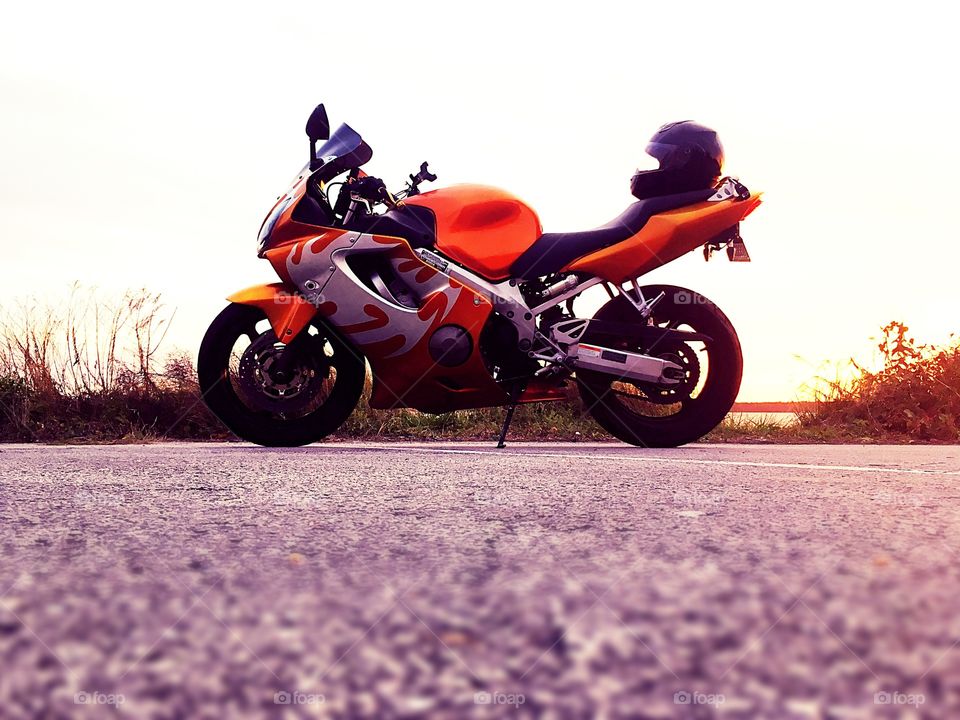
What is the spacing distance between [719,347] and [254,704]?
397cm

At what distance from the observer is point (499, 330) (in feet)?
14.8

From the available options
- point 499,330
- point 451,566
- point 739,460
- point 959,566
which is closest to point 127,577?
point 451,566

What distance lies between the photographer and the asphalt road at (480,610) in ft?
2.90

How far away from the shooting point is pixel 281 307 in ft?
14.4

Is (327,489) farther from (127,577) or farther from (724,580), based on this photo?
(724,580)

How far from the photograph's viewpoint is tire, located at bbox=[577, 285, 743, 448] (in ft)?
14.9
